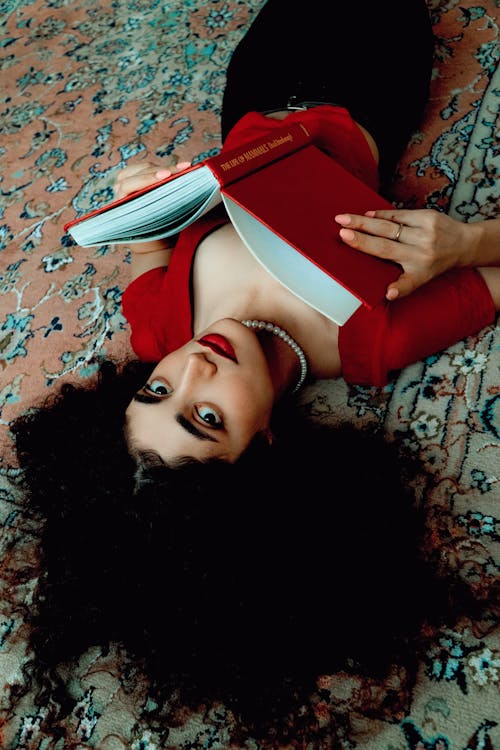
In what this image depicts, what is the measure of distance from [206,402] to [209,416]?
0.08ft

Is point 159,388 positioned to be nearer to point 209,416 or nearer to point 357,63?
point 209,416

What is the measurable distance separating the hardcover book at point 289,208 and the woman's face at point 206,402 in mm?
154

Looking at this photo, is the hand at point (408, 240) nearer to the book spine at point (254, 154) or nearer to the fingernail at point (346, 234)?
the fingernail at point (346, 234)

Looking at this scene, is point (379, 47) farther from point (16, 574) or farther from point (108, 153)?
point (16, 574)

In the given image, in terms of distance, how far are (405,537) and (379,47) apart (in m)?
1.12

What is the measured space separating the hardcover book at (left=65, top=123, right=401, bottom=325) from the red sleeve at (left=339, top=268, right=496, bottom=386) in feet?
0.55

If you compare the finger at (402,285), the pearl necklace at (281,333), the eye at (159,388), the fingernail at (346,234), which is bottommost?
the pearl necklace at (281,333)

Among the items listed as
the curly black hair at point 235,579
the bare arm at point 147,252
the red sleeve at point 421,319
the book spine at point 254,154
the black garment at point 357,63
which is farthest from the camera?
the black garment at point 357,63

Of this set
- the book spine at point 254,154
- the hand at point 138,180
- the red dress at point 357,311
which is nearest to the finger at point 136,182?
the hand at point 138,180

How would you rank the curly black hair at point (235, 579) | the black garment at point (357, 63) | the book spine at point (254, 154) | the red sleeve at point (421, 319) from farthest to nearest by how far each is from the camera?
the black garment at point (357, 63), the red sleeve at point (421, 319), the curly black hair at point (235, 579), the book spine at point (254, 154)

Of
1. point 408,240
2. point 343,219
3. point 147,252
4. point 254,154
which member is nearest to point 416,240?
point 408,240

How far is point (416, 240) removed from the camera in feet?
2.80

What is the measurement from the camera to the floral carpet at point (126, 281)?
820 millimetres

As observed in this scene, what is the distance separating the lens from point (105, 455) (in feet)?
3.03
